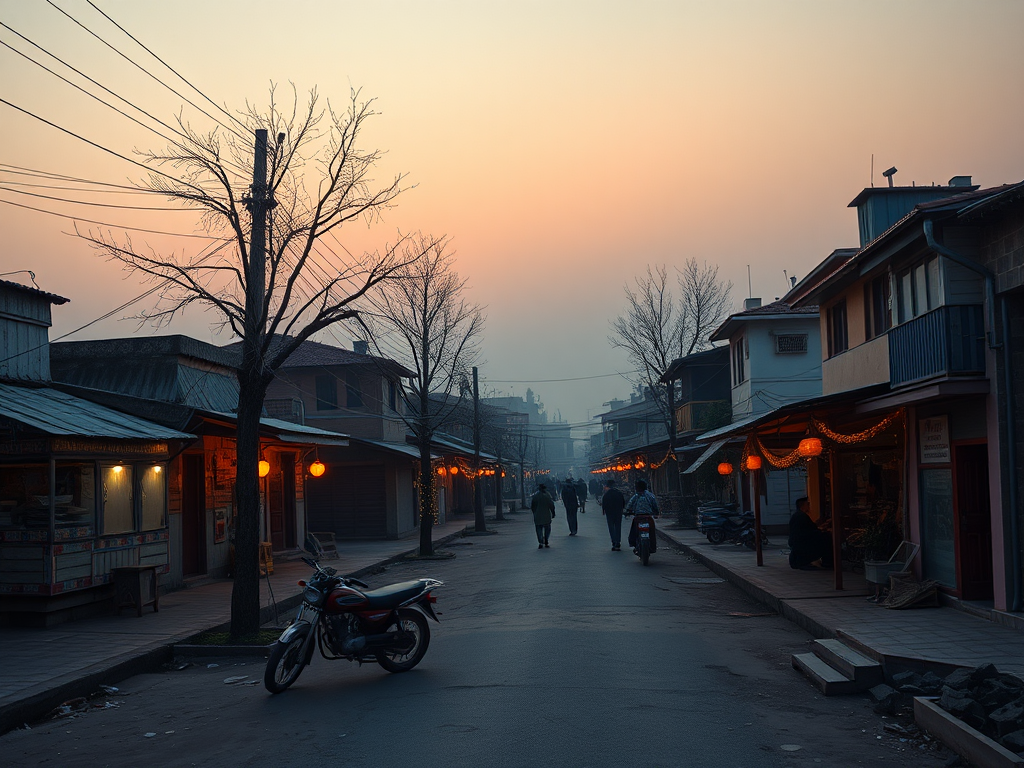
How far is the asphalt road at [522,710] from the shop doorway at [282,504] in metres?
12.3

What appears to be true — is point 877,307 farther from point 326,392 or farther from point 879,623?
point 326,392

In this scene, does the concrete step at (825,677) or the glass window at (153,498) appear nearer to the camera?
the concrete step at (825,677)

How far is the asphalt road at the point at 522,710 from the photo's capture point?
6.30 meters

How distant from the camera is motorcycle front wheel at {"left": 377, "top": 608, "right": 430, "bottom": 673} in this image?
9.32 m

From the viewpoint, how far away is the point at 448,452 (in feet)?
126

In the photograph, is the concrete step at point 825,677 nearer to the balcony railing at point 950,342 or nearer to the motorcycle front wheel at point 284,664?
the balcony railing at point 950,342

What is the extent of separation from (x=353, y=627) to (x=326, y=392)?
25.4 meters

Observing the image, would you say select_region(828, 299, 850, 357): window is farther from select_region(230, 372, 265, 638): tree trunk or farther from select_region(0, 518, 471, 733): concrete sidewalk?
select_region(230, 372, 265, 638): tree trunk

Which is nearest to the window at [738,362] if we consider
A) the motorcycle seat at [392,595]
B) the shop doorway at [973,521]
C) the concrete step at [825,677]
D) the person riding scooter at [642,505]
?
the person riding scooter at [642,505]

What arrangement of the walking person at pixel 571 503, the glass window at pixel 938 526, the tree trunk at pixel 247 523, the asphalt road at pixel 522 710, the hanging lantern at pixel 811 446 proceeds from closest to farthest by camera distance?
the asphalt road at pixel 522 710
the tree trunk at pixel 247 523
the glass window at pixel 938 526
the hanging lantern at pixel 811 446
the walking person at pixel 571 503

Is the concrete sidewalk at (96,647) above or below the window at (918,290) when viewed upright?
below

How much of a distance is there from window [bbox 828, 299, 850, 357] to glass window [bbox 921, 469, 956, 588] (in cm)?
477

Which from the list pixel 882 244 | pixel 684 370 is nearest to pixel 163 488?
pixel 882 244

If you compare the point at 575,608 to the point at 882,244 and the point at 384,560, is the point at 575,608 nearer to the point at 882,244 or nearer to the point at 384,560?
the point at 882,244
